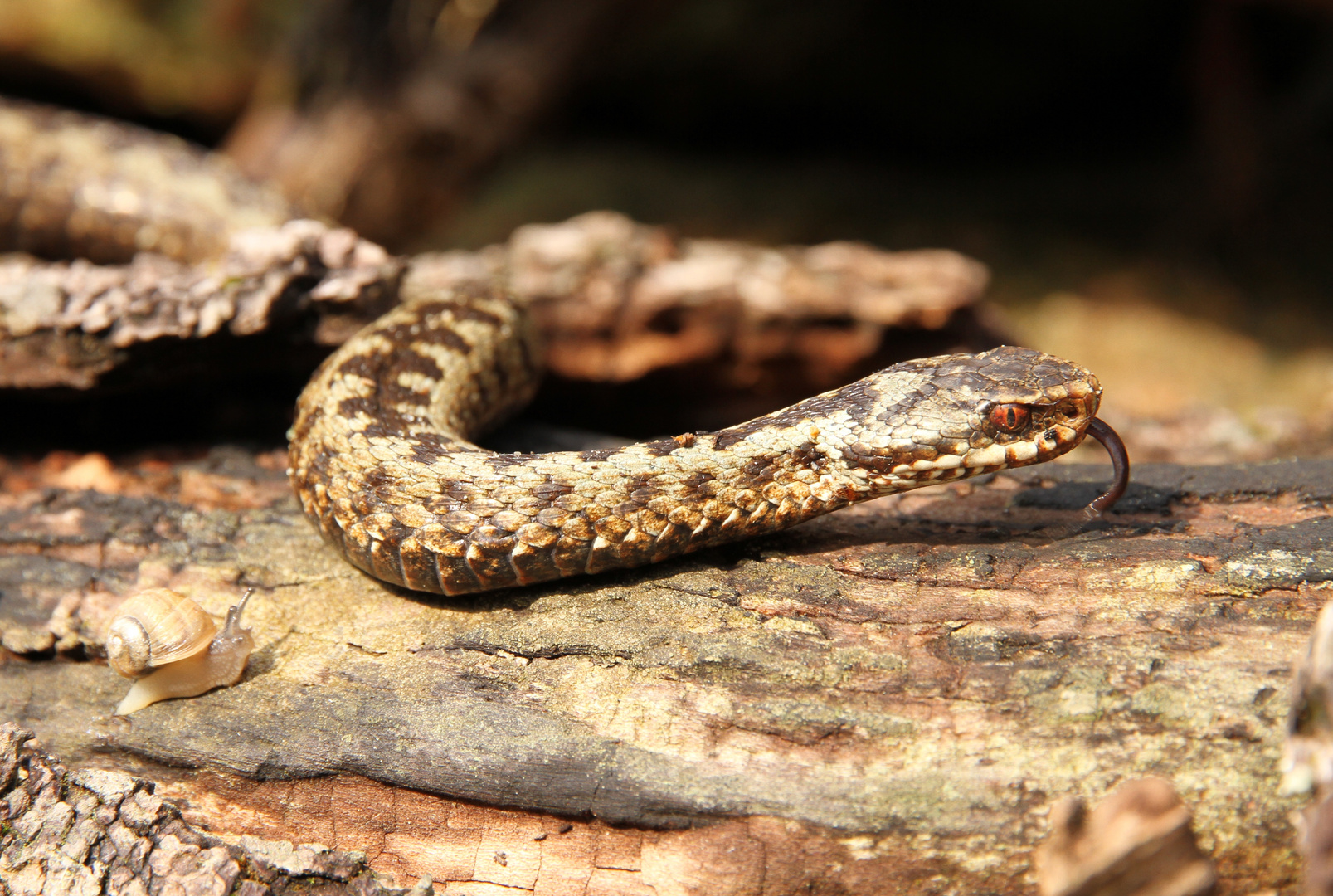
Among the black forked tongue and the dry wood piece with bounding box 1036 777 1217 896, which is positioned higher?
the black forked tongue

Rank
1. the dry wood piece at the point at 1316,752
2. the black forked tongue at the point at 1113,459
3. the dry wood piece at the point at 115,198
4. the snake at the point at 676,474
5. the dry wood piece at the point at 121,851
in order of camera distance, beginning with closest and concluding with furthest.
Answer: the dry wood piece at the point at 1316,752
the dry wood piece at the point at 121,851
the snake at the point at 676,474
the black forked tongue at the point at 1113,459
the dry wood piece at the point at 115,198

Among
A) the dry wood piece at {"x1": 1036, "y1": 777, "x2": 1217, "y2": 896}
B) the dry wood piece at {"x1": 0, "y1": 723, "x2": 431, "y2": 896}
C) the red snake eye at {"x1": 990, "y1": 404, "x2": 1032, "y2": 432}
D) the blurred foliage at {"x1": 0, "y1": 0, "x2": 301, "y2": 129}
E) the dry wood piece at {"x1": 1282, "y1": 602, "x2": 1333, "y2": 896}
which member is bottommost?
the dry wood piece at {"x1": 0, "y1": 723, "x2": 431, "y2": 896}

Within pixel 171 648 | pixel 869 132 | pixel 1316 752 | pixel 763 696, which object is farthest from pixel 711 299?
pixel 869 132

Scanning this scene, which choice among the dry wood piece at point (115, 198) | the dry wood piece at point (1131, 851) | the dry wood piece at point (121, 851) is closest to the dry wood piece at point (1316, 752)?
the dry wood piece at point (1131, 851)

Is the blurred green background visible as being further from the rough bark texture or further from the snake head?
the snake head

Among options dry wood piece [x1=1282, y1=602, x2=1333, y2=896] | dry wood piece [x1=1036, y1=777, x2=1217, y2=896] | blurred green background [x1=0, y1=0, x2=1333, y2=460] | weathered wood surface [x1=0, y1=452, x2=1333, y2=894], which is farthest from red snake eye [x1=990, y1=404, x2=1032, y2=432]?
blurred green background [x1=0, y1=0, x2=1333, y2=460]

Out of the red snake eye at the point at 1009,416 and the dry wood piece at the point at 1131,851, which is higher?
the red snake eye at the point at 1009,416

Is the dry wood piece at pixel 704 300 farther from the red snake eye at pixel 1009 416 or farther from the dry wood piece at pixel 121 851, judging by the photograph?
the dry wood piece at pixel 121 851
